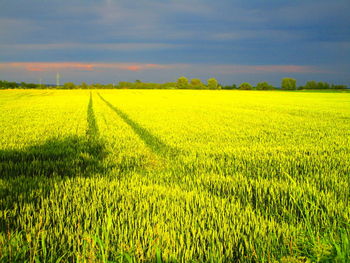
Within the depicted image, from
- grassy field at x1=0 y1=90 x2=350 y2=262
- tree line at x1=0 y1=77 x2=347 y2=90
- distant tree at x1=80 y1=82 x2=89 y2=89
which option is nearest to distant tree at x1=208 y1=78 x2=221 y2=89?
tree line at x1=0 y1=77 x2=347 y2=90

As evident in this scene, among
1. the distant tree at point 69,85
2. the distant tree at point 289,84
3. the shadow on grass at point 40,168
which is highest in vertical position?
the distant tree at point 289,84

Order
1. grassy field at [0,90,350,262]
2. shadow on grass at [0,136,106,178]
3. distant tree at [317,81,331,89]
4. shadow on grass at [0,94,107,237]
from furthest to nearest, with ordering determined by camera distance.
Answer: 1. distant tree at [317,81,331,89]
2. shadow on grass at [0,136,106,178]
3. shadow on grass at [0,94,107,237]
4. grassy field at [0,90,350,262]

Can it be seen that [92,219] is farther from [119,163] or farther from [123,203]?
[119,163]

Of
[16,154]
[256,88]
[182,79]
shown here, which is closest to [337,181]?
[16,154]

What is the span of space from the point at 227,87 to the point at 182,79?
83.9 feet

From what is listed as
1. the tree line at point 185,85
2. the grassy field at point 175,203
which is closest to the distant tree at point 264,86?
the tree line at point 185,85

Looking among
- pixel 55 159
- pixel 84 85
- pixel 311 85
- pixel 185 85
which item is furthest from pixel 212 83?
pixel 55 159

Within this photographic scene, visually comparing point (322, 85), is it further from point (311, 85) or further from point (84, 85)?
point (84, 85)

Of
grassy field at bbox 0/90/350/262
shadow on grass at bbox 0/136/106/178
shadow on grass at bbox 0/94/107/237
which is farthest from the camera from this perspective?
shadow on grass at bbox 0/136/106/178

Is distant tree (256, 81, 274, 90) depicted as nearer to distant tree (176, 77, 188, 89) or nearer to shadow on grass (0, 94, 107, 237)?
distant tree (176, 77, 188, 89)

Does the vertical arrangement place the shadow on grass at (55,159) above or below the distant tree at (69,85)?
below

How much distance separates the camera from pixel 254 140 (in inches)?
378

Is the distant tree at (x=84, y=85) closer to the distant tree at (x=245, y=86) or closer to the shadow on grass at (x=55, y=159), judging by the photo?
the distant tree at (x=245, y=86)

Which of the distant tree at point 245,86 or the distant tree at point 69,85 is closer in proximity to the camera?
the distant tree at point 245,86
